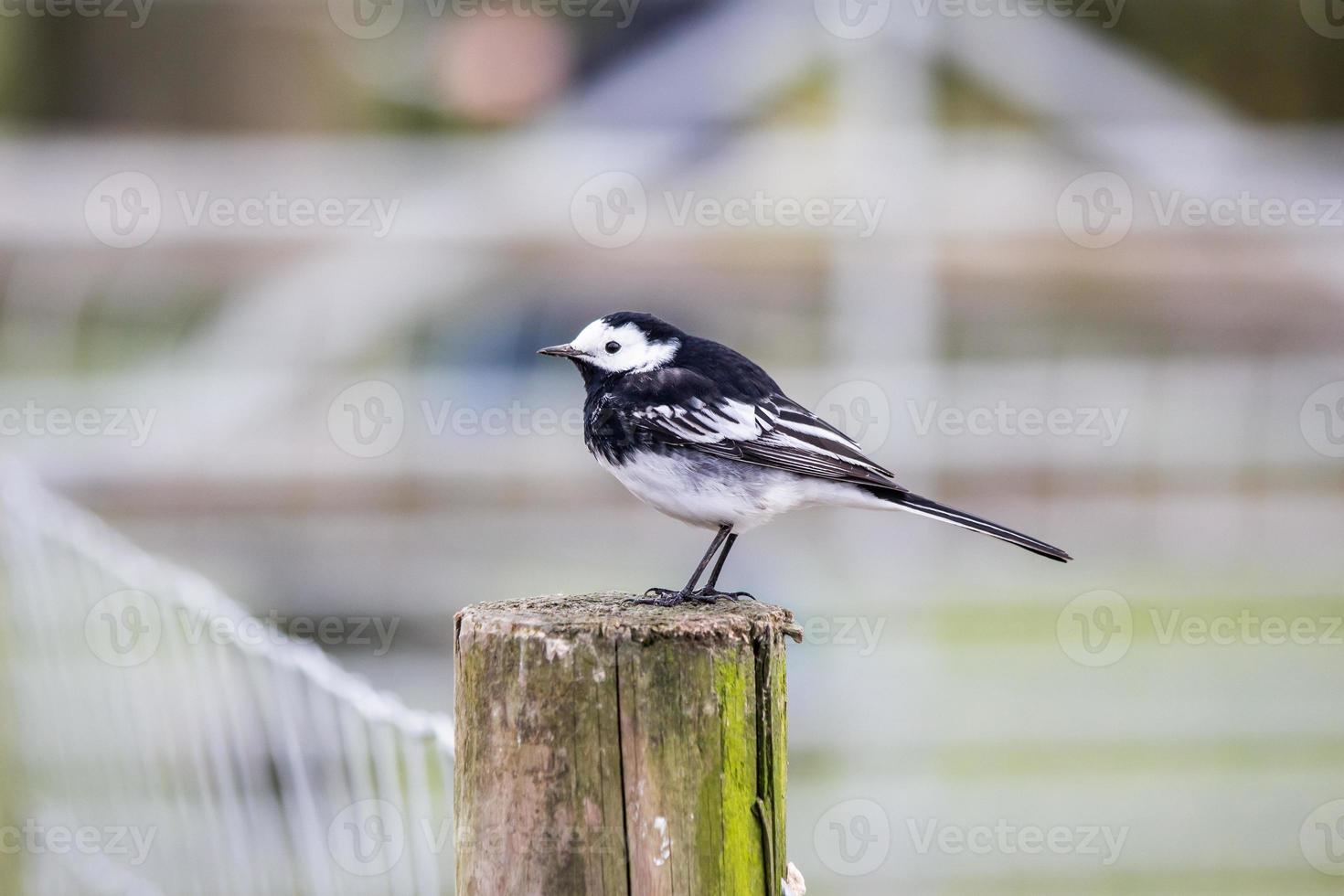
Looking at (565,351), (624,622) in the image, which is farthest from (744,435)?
(624,622)

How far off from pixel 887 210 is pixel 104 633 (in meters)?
4.83

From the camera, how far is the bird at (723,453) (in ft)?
11.4

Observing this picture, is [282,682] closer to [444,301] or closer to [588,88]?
[444,301]

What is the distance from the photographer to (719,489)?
11.5 ft

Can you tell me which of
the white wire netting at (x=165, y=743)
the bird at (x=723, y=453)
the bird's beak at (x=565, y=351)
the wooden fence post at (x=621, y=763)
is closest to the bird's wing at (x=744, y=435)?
the bird at (x=723, y=453)

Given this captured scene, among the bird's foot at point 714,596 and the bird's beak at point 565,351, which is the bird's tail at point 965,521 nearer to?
the bird's foot at point 714,596

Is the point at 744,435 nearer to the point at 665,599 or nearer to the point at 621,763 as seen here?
the point at 665,599

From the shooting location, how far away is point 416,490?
8.28 m

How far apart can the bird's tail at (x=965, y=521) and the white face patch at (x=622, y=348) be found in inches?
27.3

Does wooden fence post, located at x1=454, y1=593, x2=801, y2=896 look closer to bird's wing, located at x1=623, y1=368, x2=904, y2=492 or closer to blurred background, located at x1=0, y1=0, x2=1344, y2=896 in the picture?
bird's wing, located at x1=623, y1=368, x2=904, y2=492

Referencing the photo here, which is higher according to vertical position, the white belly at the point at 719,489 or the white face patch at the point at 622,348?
the white face patch at the point at 622,348

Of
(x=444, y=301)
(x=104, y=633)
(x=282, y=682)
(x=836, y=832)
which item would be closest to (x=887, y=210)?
(x=444, y=301)

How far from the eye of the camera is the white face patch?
373cm

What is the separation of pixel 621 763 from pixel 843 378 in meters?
6.02
